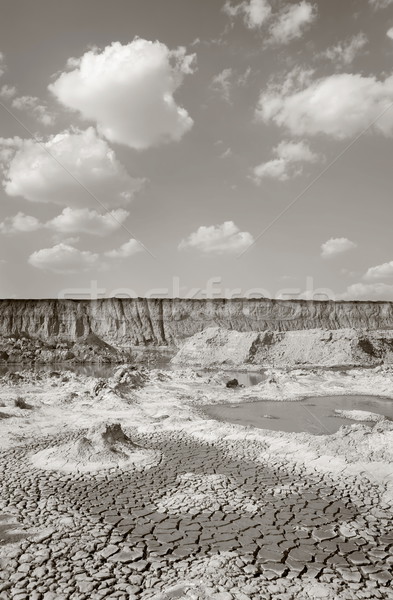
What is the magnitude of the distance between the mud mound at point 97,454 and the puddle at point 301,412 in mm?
4542

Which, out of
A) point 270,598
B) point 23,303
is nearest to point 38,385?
point 270,598

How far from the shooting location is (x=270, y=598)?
153 inches

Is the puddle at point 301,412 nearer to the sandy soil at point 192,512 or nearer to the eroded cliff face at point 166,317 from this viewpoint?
the sandy soil at point 192,512

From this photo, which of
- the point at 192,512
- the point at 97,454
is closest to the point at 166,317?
the point at 97,454

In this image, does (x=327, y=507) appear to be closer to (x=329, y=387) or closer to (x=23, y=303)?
(x=329, y=387)

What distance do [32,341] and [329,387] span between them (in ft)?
96.4

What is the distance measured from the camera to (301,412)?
13930 mm

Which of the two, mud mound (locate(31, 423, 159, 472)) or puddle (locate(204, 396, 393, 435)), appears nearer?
mud mound (locate(31, 423, 159, 472))

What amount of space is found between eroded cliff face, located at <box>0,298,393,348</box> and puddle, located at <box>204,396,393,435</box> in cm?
3961

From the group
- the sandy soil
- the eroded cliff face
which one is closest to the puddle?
the sandy soil

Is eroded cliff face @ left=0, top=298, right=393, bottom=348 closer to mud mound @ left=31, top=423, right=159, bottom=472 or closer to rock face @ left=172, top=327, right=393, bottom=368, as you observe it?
rock face @ left=172, top=327, right=393, bottom=368

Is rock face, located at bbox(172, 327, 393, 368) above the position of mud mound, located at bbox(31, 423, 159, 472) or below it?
above

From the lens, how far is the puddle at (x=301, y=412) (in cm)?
1192

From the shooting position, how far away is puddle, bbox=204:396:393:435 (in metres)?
11.9
